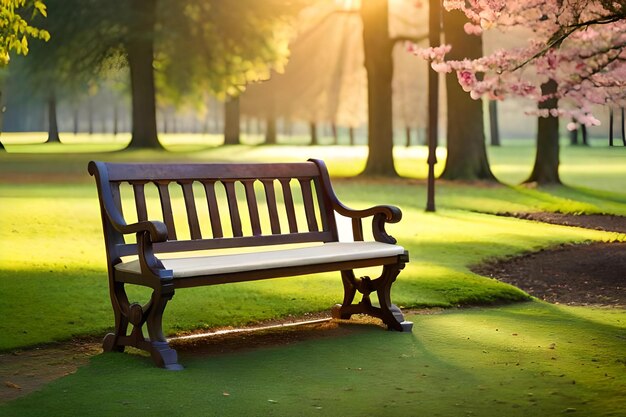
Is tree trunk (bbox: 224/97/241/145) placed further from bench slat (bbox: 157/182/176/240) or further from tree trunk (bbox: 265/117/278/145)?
bench slat (bbox: 157/182/176/240)

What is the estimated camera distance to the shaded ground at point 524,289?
6.66 m

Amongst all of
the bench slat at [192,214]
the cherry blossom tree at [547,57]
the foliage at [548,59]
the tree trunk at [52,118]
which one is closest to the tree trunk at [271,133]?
the tree trunk at [52,118]

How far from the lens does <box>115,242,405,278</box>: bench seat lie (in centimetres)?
→ 652

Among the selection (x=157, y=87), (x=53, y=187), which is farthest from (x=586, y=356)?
(x=157, y=87)

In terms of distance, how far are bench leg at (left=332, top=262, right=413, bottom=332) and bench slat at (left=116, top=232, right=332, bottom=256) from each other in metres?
0.41

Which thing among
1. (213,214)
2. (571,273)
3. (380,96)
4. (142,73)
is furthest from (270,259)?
(142,73)

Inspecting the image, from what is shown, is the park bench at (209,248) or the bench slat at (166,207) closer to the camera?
the park bench at (209,248)

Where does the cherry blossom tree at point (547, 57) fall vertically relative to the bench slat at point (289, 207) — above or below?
above

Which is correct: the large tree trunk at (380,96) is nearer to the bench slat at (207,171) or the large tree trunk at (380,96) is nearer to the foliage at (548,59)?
the foliage at (548,59)

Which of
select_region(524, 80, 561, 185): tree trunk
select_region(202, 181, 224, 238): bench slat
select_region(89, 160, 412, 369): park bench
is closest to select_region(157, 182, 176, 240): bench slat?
select_region(89, 160, 412, 369): park bench

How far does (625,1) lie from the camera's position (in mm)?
8539

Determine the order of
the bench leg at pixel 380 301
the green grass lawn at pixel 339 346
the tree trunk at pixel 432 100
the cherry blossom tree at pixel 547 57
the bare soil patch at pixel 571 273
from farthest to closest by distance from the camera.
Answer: the tree trunk at pixel 432 100, the cherry blossom tree at pixel 547 57, the bare soil patch at pixel 571 273, the bench leg at pixel 380 301, the green grass lawn at pixel 339 346

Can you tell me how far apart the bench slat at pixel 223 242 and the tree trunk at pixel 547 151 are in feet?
60.8

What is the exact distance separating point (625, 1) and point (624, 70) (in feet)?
22.2
